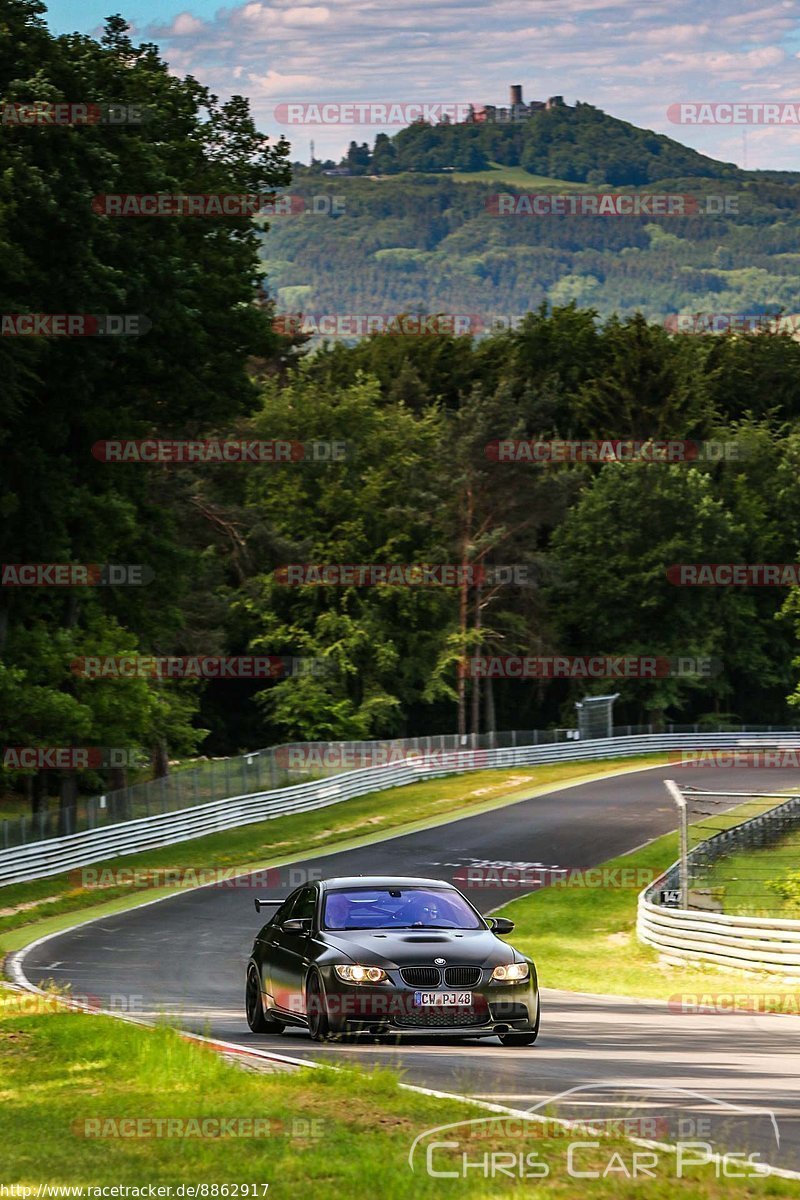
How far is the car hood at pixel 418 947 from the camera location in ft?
44.2

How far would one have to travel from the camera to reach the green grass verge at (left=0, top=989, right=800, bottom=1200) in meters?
7.59

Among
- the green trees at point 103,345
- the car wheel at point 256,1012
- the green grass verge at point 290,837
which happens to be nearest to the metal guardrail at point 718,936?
the car wheel at point 256,1012

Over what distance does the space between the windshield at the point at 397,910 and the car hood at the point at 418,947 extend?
0.70 feet

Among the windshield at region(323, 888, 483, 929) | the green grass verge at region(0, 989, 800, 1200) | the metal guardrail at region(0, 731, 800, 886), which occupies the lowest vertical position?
the metal guardrail at region(0, 731, 800, 886)

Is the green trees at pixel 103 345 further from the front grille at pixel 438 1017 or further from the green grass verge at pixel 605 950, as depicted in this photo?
the front grille at pixel 438 1017

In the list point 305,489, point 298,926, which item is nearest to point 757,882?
point 298,926

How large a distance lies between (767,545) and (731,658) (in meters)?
6.76

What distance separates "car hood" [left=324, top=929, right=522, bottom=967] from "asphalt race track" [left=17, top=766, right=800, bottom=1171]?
68 centimetres

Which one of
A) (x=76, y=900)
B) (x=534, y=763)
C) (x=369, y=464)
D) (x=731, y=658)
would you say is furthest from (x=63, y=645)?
(x=731, y=658)

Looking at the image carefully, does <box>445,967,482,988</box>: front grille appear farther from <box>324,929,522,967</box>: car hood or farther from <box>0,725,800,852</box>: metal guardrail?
<box>0,725,800,852</box>: metal guardrail

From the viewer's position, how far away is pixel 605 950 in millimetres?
27562

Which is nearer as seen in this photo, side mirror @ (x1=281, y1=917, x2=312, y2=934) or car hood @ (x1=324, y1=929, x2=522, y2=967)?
car hood @ (x1=324, y1=929, x2=522, y2=967)

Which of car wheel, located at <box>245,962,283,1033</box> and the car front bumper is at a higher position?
the car front bumper

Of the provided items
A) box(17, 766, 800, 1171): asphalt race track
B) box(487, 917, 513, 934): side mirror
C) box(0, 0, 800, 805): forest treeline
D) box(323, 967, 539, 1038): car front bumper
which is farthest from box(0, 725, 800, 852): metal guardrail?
box(323, 967, 539, 1038): car front bumper
